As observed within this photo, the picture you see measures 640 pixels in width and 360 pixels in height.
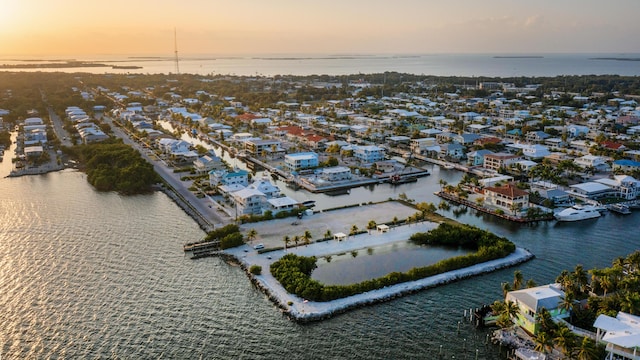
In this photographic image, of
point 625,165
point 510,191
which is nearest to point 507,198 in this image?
point 510,191

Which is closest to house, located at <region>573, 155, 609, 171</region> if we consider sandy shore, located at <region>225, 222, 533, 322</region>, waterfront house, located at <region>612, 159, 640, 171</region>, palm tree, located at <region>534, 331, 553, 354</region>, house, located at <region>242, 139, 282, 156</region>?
waterfront house, located at <region>612, 159, 640, 171</region>

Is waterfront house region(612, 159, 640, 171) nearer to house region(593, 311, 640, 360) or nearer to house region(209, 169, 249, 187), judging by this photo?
house region(593, 311, 640, 360)

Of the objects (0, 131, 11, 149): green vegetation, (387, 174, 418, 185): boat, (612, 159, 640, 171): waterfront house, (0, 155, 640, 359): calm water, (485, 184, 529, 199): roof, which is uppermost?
(0, 131, 11, 149): green vegetation

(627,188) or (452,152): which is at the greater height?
(452,152)

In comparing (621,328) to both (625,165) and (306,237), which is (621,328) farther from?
(625,165)

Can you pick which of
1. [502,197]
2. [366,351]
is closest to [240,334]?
[366,351]

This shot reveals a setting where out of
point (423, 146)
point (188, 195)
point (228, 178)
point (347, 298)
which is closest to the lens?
point (347, 298)
